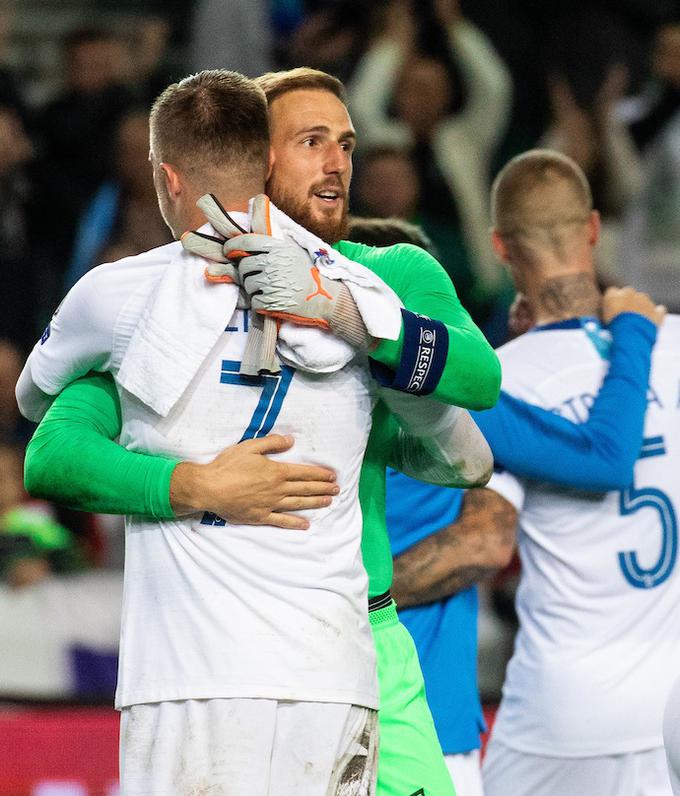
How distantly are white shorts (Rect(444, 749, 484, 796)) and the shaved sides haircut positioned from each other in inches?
54.3

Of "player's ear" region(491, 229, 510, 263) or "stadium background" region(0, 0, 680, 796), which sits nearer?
"player's ear" region(491, 229, 510, 263)

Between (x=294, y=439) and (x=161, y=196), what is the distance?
554 mm

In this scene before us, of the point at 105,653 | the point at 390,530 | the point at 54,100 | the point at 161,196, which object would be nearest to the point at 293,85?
the point at 161,196

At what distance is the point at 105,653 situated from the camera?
6000mm

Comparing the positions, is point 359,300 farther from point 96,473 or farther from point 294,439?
point 96,473

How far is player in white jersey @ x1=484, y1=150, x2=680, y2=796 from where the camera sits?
403 cm

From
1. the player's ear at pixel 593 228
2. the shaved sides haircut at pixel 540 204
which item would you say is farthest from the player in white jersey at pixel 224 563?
the player's ear at pixel 593 228

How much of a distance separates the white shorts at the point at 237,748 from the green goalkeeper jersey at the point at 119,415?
0.37 metres

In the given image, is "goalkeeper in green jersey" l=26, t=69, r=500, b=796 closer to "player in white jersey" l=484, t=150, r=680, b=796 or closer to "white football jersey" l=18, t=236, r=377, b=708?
"white football jersey" l=18, t=236, r=377, b=708

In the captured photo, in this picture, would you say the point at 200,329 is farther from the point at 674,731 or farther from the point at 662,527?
the point at 662,527

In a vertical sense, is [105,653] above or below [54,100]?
below

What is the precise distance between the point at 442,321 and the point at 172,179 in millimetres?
580

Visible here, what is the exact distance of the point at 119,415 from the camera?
2.96 m

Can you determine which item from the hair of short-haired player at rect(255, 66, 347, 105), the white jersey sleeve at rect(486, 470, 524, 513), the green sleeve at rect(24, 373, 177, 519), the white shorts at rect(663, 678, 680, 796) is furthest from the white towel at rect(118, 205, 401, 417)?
the white jersey sleeve at rect(486, 470, 524, 513)
